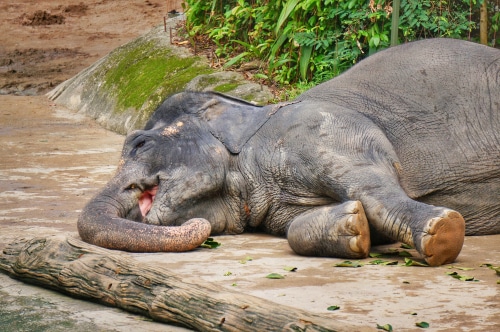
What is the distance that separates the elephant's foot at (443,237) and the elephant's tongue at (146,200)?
6.25ft

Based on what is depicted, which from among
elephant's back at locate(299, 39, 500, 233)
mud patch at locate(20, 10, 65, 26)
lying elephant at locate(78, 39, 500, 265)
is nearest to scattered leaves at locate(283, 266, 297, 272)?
lying elephant at locate(78, 39, 500, 265)

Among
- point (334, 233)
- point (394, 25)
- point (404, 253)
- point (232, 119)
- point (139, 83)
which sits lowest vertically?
point (404, 253)

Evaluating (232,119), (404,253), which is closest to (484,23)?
(232,119)

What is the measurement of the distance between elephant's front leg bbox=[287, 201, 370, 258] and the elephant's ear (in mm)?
936

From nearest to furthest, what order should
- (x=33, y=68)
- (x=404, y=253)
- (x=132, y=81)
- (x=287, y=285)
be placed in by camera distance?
(x=287, y=285) → (x=404, y=253) → (x=132, y=81) → (x=33, y=68)

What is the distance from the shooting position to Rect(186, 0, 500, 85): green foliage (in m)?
9.24

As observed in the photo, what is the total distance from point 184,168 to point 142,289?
1852 mm

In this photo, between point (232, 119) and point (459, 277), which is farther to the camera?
point (232, 119)

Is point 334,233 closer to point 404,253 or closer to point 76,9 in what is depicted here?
point 404,253

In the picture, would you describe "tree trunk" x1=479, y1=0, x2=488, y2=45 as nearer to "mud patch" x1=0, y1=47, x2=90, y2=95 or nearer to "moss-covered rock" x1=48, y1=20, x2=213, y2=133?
"moss-covered rock" x1=48, y1=20, x2=213, y2=133

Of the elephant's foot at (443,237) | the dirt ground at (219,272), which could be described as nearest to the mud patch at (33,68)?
the dirt ground at (219,272)

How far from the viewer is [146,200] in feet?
20.9

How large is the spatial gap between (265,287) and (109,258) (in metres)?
0.76

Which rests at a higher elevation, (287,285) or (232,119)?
(232,119)
